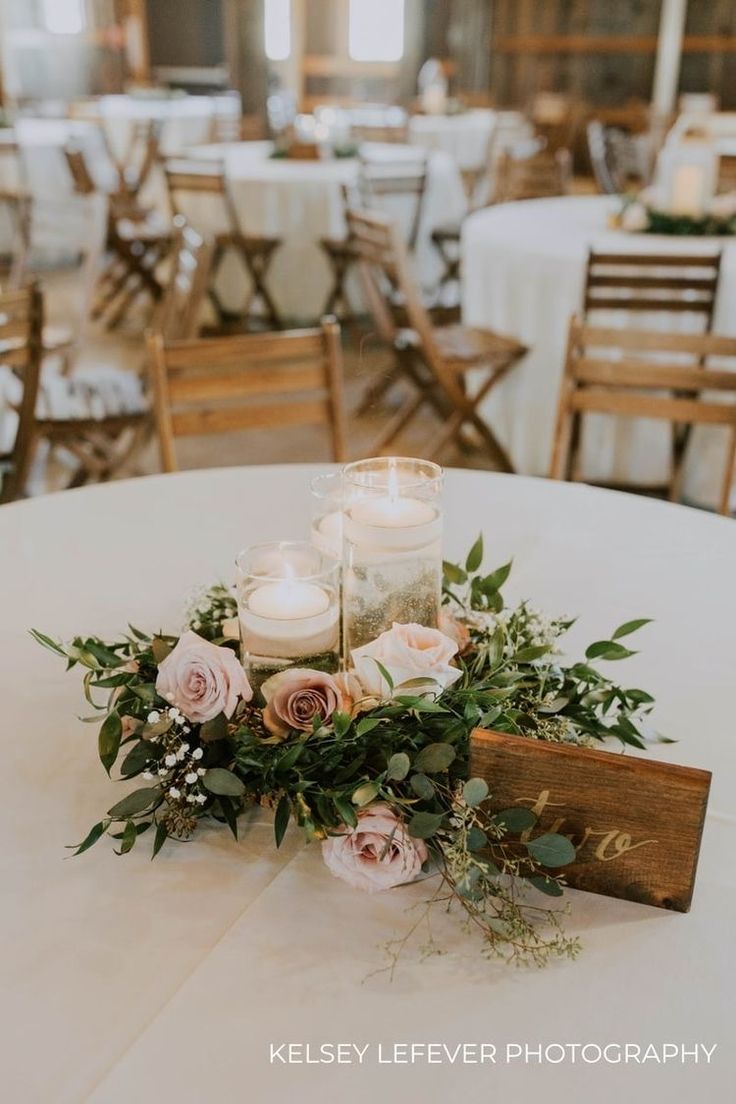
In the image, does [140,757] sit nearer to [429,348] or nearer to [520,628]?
[520,628]

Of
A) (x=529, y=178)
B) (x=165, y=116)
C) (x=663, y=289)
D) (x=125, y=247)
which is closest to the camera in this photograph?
(x=663, y=289)

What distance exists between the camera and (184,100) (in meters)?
9.59

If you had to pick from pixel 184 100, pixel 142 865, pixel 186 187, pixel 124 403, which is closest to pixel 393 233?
pixel 124 403

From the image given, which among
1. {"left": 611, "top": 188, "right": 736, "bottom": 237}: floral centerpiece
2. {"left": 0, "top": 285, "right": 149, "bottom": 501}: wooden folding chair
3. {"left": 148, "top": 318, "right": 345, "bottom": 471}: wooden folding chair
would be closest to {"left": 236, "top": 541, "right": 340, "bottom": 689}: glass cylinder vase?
{"left": 148, "top": 318, "right": 345, "bottom": 471}: wooden folding chair

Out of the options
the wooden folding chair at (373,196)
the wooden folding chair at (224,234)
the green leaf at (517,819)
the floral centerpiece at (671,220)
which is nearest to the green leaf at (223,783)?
the green leaf at (517,819)

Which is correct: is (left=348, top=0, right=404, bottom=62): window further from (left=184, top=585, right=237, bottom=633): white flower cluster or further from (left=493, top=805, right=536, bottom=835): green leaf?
(left=493, top=805, right=536, bottom=835): green leaf

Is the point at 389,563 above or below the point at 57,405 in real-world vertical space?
above

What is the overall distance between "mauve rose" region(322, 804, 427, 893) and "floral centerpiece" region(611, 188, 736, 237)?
3.41m

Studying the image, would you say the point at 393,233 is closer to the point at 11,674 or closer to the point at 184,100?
the point at 11,674

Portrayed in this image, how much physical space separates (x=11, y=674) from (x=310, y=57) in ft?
37.2

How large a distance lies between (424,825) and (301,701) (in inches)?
5.9

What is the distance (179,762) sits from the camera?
0.96 m

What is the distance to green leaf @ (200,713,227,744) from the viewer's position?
0.92 meters

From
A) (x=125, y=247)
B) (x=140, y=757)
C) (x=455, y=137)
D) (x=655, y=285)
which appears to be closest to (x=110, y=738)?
(x=140, y=757)
